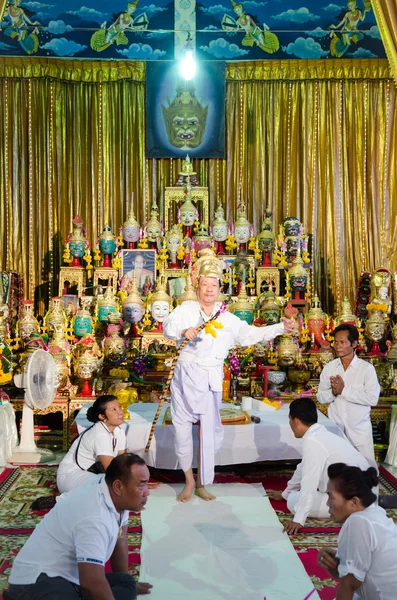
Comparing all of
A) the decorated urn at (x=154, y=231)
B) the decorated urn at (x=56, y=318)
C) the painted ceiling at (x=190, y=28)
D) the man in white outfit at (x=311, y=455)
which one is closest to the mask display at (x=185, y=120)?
the painted ceiling at (x=190, y=28)

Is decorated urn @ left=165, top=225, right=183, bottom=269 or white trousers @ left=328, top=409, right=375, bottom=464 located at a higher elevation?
decorated urn @ left=165, top=225, right=183, bottom=269

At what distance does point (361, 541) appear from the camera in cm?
243

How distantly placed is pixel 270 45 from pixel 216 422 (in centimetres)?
571

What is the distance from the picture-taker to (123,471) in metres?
2.51

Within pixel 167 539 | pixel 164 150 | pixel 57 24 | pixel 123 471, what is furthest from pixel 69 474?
pixel 57 24

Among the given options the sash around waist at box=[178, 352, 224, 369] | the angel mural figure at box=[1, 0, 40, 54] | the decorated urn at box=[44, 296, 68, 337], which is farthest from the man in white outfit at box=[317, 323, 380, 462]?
the angel mural figure at box=[1, 0, 40, 54]

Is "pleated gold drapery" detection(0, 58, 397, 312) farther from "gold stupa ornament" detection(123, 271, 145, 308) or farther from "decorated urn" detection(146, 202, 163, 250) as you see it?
"gold stupa ornament" detection(123, 271, 145, 308)

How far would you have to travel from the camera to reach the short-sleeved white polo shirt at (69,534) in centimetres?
241

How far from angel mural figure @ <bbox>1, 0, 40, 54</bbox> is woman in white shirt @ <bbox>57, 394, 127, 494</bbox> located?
612 centimetres

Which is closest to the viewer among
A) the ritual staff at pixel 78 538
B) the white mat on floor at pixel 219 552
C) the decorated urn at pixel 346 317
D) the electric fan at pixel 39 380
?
the ritual staff at pixel 78 538

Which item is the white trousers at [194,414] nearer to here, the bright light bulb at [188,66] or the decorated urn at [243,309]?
the decorated urn at [243,309]

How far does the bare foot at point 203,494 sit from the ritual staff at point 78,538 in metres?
2.05

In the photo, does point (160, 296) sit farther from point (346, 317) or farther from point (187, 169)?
point (187, 169)

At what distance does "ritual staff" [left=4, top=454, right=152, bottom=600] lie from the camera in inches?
93.7
